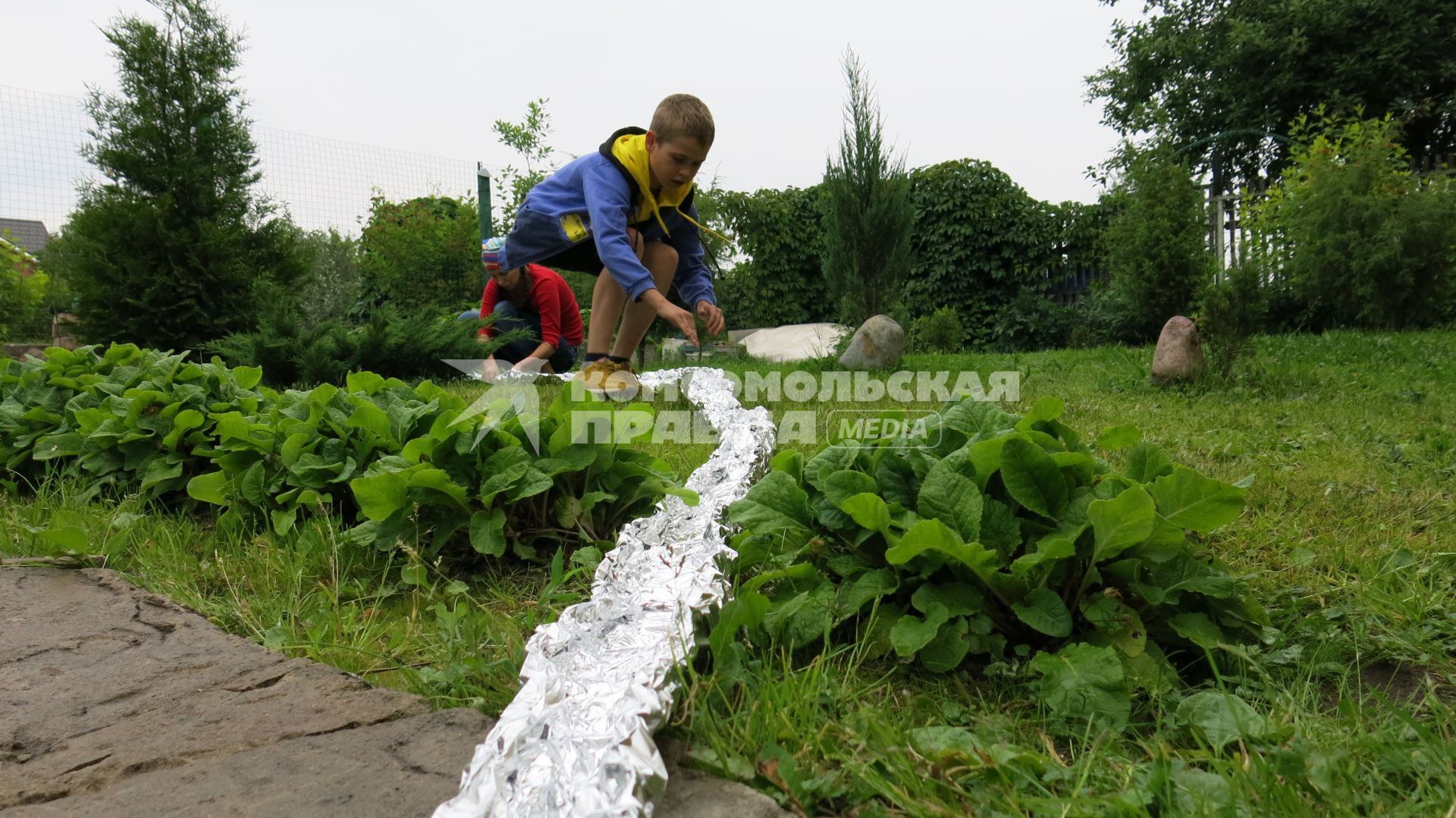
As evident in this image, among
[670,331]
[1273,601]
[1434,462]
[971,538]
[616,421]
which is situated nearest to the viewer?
[971,538]

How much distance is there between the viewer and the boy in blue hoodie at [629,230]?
10.9 feet

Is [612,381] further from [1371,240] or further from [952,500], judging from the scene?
[1371,240]

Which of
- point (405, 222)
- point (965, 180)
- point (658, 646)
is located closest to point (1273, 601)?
point (658, 646)

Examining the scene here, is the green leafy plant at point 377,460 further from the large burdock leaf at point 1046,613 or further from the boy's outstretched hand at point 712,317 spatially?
the boy's outstretched hand at point 712,317

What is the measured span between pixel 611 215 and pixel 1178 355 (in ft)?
10.1

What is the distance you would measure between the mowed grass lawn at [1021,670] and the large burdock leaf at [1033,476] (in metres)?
0.27

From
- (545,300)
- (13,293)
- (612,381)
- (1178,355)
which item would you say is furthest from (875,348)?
(13,293)

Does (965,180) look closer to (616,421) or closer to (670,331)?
(670,331)

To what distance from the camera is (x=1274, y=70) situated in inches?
651

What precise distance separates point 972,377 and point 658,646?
13.9ft

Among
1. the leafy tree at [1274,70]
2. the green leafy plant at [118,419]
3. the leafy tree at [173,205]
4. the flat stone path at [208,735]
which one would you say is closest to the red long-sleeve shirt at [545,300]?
the leafy tree at [173,205]

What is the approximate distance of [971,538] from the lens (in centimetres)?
132

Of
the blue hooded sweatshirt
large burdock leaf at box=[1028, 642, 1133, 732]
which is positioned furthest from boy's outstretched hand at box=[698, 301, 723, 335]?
large burdock leaf at box=[1028, 642, 1133, 732]

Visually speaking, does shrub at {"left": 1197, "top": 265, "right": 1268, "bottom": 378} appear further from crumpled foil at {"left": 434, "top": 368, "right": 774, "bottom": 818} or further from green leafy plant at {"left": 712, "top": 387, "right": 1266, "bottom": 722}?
crumpled foil at {"left": 434, "top": 368, "right": 774, "bottom": 818}
